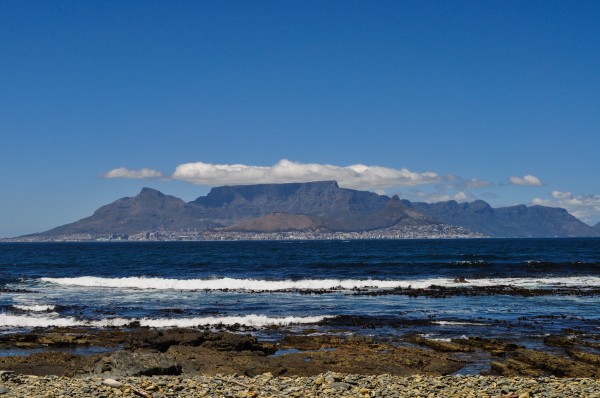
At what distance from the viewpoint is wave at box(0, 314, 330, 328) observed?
101ft

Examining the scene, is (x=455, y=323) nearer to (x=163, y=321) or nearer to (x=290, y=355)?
(x=290, y=355)

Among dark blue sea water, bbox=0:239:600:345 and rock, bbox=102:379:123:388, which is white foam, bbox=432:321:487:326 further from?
rock, bbox=102:379:123:388

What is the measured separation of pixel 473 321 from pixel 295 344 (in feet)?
37.6

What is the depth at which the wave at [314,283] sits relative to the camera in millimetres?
52656

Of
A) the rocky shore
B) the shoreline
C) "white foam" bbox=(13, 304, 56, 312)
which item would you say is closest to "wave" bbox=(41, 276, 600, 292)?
"white foam" bbox=(13, 304, 56, 312)

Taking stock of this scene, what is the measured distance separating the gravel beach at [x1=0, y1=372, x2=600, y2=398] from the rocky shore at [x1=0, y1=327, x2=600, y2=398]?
0.09 ft

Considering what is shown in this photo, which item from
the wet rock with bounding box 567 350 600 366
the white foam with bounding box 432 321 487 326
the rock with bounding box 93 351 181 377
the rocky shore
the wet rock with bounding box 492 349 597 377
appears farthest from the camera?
the white foam with bounding box 432 321 487 326

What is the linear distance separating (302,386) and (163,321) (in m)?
16.8

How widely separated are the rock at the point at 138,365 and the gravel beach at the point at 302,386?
64cm

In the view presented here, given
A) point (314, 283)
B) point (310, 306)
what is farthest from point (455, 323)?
Answer: point (314, 283)

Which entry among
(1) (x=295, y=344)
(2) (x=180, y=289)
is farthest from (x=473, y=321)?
(2) (x=180, y=289)

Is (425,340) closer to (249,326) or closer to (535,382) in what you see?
(535,382)

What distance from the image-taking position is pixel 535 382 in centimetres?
1717

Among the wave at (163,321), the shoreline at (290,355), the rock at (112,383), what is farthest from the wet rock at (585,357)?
the rock at (112,383)
